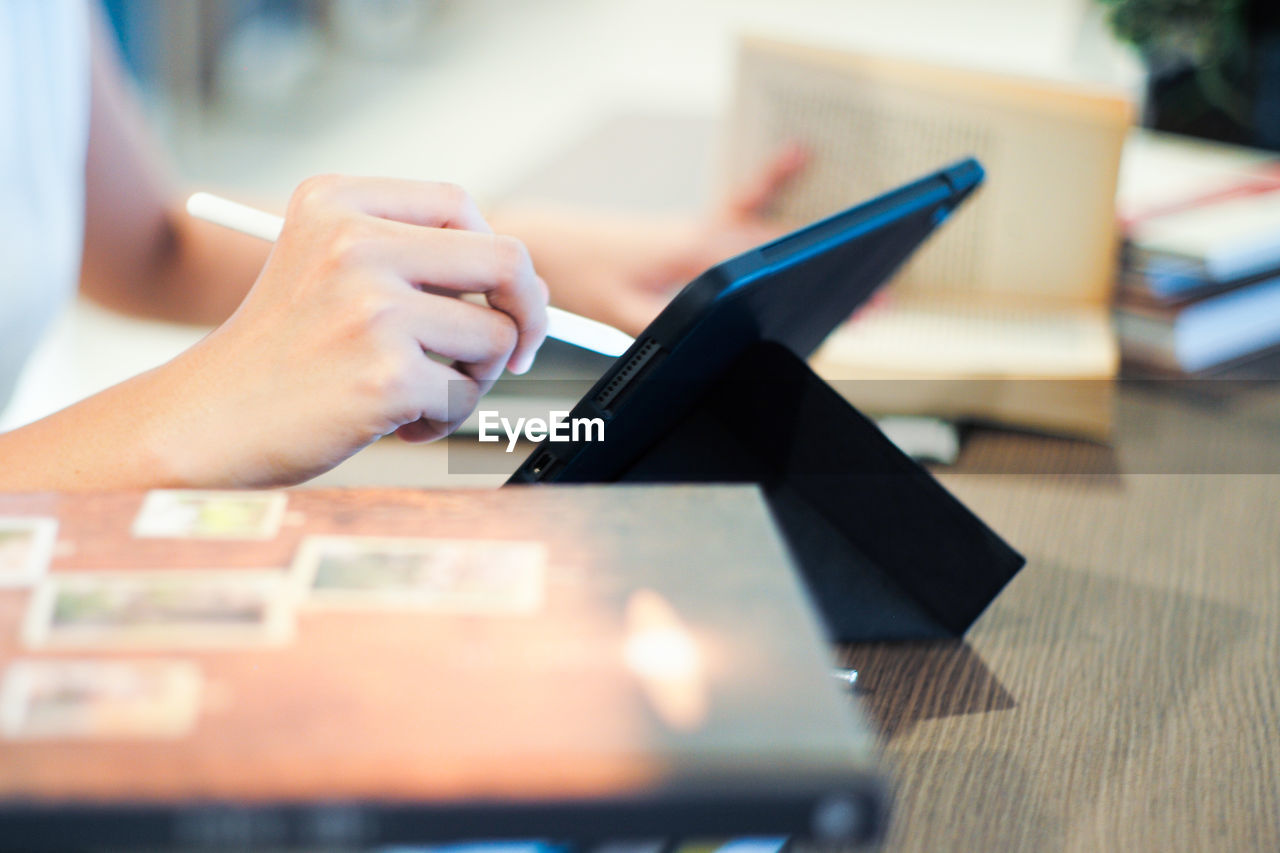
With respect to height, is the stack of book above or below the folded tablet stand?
below

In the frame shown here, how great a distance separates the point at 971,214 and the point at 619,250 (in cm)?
28

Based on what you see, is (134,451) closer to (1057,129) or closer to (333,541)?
(333,541)

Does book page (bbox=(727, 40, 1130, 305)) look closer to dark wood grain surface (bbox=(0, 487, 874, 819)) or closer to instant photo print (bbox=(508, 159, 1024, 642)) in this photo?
instant photo print (bbox=(508, 159, 1024, 642))

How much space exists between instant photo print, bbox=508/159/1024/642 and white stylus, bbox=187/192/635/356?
0.15 feet

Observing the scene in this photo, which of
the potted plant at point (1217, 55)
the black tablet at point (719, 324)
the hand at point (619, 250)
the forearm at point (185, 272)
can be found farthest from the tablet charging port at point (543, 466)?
the potted plant at point (1217, 55)

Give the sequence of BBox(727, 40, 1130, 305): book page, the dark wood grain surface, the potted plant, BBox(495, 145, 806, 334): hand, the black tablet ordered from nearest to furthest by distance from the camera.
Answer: the dark wood grain surface, the black tablet, BBox(495, 145, 806, 334): hand, BBox(727, 40, 1130, 305): book page, the potted plant

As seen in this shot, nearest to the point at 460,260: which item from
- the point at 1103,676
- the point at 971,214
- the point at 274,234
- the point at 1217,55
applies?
the point at 274,234

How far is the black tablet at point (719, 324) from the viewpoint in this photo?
0.35 metres

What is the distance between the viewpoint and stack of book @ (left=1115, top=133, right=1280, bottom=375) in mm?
805

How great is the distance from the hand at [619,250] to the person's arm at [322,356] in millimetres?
236

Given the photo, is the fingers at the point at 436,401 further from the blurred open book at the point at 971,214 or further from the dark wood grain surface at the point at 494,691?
the blurred open book at the point at 971,214

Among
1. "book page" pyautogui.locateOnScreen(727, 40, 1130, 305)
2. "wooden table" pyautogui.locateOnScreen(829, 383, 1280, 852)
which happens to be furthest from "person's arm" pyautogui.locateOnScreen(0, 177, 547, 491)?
"book page" pyautogui.locateOnScreen(727, 40, 1130, 305)

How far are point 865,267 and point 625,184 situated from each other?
0.68m

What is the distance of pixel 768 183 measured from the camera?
90 centimetres
